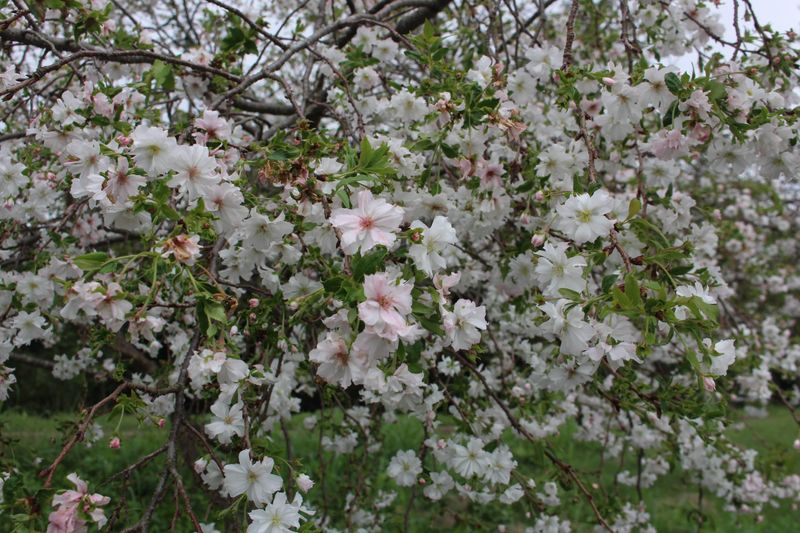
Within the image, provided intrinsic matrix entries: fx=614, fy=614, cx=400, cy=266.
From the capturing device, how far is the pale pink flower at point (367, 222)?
3.61 ft

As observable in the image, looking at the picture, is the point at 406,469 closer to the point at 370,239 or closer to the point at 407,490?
the point at 370,239

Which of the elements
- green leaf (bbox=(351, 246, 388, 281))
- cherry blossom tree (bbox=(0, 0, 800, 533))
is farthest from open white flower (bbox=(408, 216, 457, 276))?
green leaf (bbox=(351, 246, 388, 281))

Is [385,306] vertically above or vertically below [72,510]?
above

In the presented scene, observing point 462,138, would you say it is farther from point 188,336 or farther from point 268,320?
Result: point 188,336

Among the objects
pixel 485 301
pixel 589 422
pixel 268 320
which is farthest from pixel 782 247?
pixel 268 320

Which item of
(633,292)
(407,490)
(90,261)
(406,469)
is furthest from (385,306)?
(407,490)

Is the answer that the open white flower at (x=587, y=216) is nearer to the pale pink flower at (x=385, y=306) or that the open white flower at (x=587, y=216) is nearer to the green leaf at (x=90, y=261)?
the pale pink flower at (x=385, y=306)

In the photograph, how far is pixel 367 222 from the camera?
112 cm

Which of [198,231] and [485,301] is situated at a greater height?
[485,301]

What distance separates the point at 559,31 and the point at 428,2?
1.59m

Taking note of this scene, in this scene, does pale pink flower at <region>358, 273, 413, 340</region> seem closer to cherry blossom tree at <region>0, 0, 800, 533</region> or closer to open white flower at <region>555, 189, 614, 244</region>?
cherry blossom tree at <region>0, 0, 800, 533</region>

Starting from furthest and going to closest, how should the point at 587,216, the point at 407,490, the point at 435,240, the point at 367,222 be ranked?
1. the point at 407,490
2. the point at 587,216
3. the point at 435,240
4. the point at 367,222

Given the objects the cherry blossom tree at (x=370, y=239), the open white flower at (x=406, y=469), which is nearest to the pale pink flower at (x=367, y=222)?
the cherry blossom tree at (x=370, y=239)

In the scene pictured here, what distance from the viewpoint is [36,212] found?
2.33 metres
